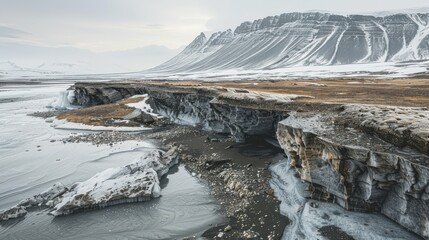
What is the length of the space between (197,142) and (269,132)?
29.5 ft

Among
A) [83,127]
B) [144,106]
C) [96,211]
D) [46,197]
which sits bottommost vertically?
[83,127]

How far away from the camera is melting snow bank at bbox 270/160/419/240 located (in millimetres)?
14324

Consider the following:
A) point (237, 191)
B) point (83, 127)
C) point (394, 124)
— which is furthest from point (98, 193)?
point (83, 127)

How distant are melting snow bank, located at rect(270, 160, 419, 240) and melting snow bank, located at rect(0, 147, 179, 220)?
374 inches

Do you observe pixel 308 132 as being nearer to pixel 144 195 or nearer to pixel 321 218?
pixel 321 218

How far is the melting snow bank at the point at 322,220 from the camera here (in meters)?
14.3

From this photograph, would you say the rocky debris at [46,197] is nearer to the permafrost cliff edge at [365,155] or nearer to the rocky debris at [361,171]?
the permafrost cliff edge at [365,155]

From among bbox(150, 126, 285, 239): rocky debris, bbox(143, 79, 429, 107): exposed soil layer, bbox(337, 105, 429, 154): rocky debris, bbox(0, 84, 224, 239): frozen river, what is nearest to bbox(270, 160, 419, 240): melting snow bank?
bbox(150, 126, 285, 239): rocky debris

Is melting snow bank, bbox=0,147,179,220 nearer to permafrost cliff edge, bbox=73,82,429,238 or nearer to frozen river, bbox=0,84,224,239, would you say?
frozen river, bbox=0,84,224,239

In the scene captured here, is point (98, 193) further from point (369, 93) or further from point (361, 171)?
point (369, 93)

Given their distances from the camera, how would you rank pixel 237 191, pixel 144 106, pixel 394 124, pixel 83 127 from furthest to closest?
pixel 144 106 → pixel 83 127 → pixel 237 191 → pixel 394 124

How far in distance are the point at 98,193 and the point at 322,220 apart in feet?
48.2

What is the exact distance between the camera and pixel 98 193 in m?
20.9

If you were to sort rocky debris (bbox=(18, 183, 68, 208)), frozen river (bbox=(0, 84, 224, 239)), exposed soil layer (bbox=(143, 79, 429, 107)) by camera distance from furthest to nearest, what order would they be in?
exposed soil layer (bbox=(143, 79, 429, 107)) → rocky debris (bbox=(18, 183, 68, 208)) → frozen river (bbox=(0, 84, 224, 239))
